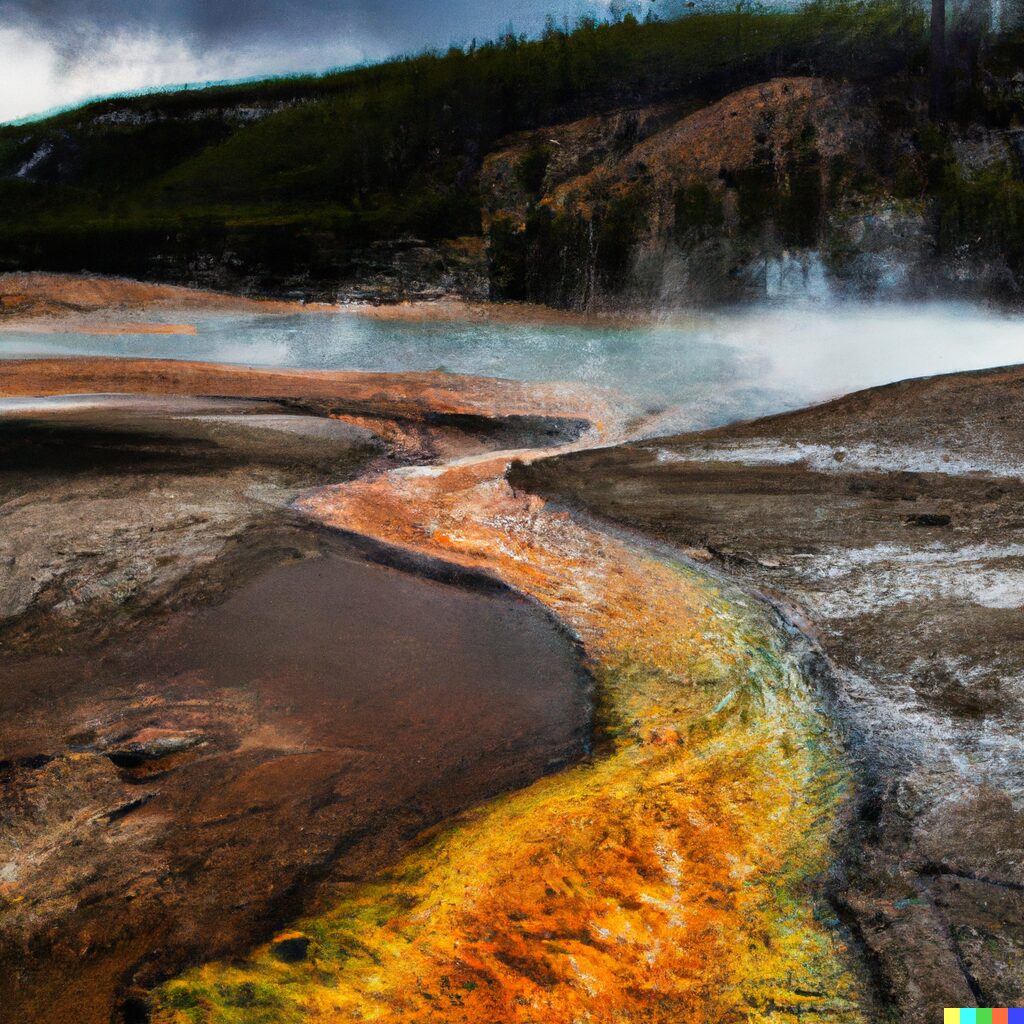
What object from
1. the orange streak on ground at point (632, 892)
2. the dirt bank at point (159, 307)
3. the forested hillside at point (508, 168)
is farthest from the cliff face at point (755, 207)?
the orange streak on ground at point (632, 892)

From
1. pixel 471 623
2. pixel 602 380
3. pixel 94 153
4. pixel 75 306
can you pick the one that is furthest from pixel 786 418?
pixel 94 153

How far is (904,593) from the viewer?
3.23 metres

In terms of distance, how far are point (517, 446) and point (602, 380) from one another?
1.21 metres

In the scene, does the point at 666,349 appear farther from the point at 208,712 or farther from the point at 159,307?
the point at 208,712

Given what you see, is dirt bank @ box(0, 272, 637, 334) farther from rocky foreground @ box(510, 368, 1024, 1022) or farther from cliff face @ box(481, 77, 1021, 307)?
rocky foreground @ box(510, 368, 1024, 1022)

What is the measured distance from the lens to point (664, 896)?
204cm

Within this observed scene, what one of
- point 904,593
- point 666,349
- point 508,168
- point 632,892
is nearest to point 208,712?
point 632,892

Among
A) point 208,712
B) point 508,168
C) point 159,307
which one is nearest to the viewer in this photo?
point 208,712

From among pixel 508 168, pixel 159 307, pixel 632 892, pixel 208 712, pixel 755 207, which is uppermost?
pixel 508 168

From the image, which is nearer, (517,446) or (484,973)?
(484,973)

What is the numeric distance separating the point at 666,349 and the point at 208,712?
15.7 feet

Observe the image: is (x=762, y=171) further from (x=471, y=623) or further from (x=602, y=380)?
(x=471, y=623)

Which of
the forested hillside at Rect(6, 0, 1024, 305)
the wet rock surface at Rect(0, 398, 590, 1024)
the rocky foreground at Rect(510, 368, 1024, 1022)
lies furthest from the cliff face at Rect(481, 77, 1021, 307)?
the wet rock surface at Rect(0, 398, 590, 1024)

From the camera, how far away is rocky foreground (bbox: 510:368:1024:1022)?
1.92m
